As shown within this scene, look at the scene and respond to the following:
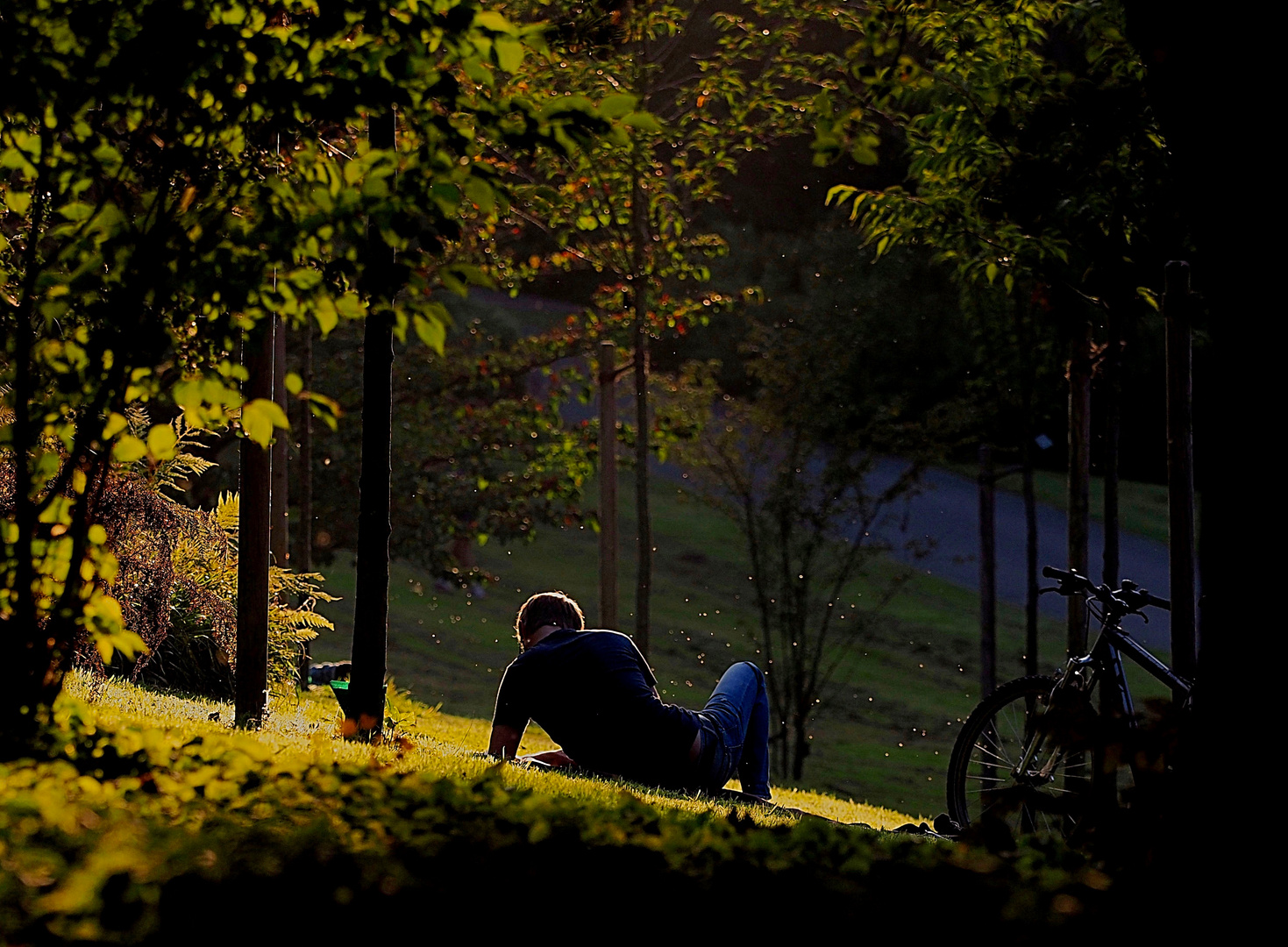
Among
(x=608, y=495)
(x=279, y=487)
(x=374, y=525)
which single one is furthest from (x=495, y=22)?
(x=608, y=495)

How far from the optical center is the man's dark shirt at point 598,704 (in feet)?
19.9

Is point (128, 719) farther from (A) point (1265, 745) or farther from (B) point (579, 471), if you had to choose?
(B) point (579, 471)

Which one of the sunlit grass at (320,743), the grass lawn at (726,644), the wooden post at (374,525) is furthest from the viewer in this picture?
the grass lawn at (726,644)

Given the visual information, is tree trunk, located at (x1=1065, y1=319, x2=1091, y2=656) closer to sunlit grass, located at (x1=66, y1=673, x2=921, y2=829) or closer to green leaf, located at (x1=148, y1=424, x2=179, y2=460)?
sunlit grass, located at (x1=66, y1=673, x2=921, y2=829)

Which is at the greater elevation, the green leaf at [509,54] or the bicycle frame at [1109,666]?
the green leaf at [509,54]

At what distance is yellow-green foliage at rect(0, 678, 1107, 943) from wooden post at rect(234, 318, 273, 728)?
2.35 metres

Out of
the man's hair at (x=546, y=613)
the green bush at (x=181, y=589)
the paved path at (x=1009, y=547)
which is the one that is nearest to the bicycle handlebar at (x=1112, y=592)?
the man's hair at (x=546, y=613)

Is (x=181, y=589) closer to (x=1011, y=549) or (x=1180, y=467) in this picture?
(x=1180, y=467)

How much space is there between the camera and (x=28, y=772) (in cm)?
337

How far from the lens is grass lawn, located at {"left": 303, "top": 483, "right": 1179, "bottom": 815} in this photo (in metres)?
17.5

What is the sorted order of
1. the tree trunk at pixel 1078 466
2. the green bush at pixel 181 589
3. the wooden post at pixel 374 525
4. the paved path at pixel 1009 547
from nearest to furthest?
the wooden post at pixel 374 525 < the green bush at pixel 181 589 < the tree trunk at pixel 1078 466 < the paved path at pixel 1009 547

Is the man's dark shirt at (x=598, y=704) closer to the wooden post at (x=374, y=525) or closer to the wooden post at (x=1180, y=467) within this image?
the wooden post at (x=374, y=525)

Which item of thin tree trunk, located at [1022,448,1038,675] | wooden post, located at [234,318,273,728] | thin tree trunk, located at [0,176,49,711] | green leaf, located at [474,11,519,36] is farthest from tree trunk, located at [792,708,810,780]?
green leaf, located at [474,11,519,36]

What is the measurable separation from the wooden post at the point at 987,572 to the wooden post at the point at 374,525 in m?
6.05
